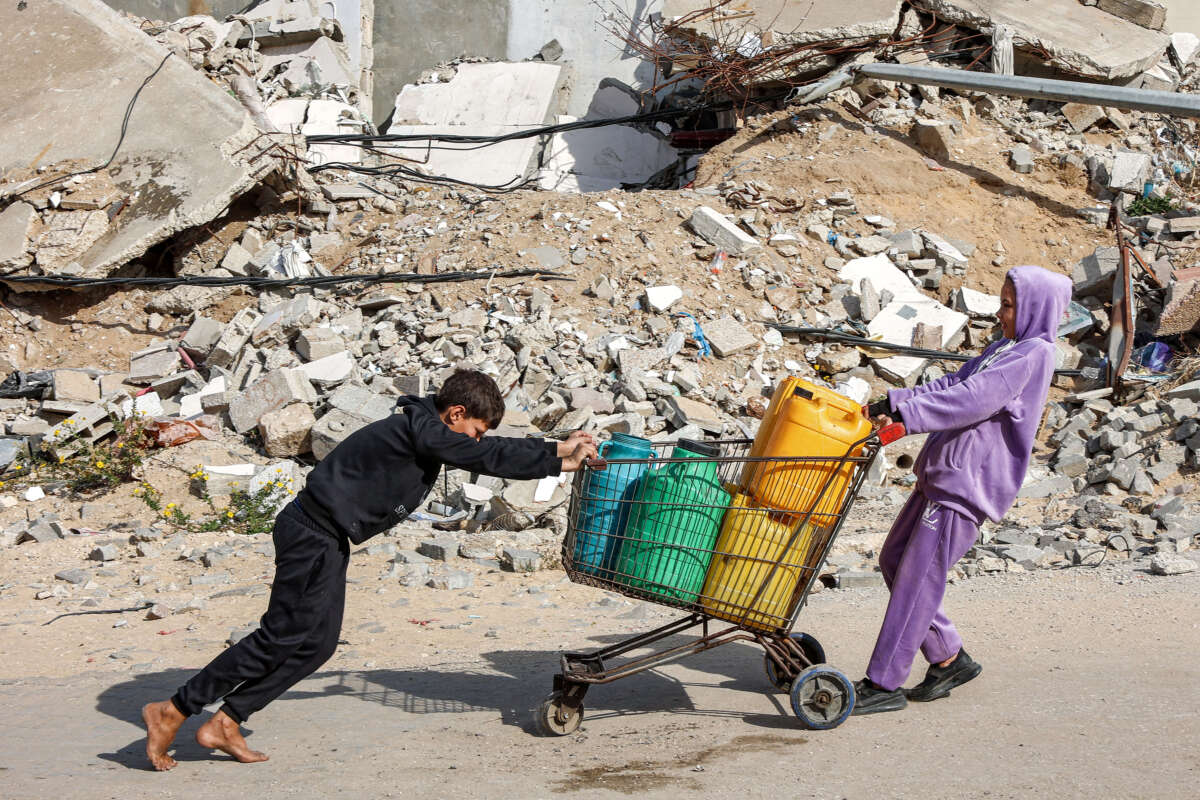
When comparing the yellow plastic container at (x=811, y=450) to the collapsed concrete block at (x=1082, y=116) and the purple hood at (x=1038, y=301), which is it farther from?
the collapsed concrete block at (x=1082, y=116)

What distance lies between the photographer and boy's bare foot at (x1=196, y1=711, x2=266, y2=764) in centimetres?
341

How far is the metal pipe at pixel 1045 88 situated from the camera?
9492 millimetres

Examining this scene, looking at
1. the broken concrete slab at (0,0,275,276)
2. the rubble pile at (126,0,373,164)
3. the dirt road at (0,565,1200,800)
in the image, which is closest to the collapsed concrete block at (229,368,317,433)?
the broken concrete slab at (0,0,275,276)

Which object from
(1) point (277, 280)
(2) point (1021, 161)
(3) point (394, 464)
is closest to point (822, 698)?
(3) point (394, 464)

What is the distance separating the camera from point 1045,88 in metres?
10.4

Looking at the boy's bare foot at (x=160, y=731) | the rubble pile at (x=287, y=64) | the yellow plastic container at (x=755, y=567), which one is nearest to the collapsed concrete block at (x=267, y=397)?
the rubble pile at (x=287, y=64)

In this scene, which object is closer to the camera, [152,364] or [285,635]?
[285,635]

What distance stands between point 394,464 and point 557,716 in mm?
1096

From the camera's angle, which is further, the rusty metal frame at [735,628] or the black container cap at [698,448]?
the black container cap at [698,448]

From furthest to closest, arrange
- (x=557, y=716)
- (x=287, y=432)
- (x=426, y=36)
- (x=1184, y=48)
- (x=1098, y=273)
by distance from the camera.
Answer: (x=426, y=36)
(x=1184, y=48)
(x=1098, y=273)
(x=287, y=432)
(x=557, y=716)

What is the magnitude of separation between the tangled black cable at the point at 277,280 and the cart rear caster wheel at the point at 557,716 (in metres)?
A: 6.23

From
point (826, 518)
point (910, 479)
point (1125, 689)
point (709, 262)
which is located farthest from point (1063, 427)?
point (826, 518)

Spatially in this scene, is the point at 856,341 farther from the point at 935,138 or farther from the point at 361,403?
the point at 361,403

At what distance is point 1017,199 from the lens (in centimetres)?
1097
